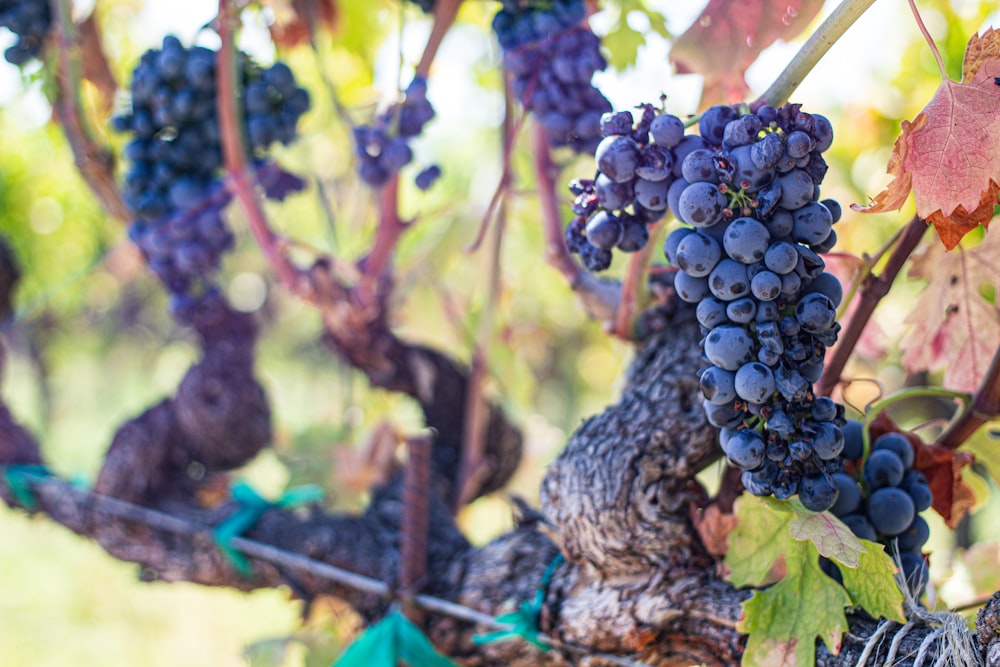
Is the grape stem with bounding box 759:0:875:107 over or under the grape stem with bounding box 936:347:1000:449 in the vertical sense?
over

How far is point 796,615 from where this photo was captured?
66 cm

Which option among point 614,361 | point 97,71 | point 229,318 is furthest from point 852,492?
point 97,71

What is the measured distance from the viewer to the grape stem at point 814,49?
1.84 feet

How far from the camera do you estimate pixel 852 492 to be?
684 mm

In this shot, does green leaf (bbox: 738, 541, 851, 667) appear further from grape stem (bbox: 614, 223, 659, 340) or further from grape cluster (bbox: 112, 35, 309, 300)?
grape cluster (bbox: 112, 35, 309, 300)

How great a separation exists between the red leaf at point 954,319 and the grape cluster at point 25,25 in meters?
1.18

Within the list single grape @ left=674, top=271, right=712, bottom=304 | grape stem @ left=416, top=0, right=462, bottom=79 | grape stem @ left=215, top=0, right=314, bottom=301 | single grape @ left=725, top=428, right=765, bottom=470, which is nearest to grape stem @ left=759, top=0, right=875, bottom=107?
single grape @ left=674, top=271, right=712, bottom=304

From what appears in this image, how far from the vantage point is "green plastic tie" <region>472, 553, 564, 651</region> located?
2.79 feet

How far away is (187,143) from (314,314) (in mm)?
2454

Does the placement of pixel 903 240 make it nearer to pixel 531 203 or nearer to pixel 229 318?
pixel 531 203

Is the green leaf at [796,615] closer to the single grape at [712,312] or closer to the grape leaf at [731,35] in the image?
the single grape at [712,312]

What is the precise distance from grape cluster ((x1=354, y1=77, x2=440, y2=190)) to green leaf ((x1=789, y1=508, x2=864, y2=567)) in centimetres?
61

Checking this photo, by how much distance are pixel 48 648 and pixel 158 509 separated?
12.3ft

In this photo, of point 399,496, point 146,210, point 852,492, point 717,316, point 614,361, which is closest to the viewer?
point 717,316
